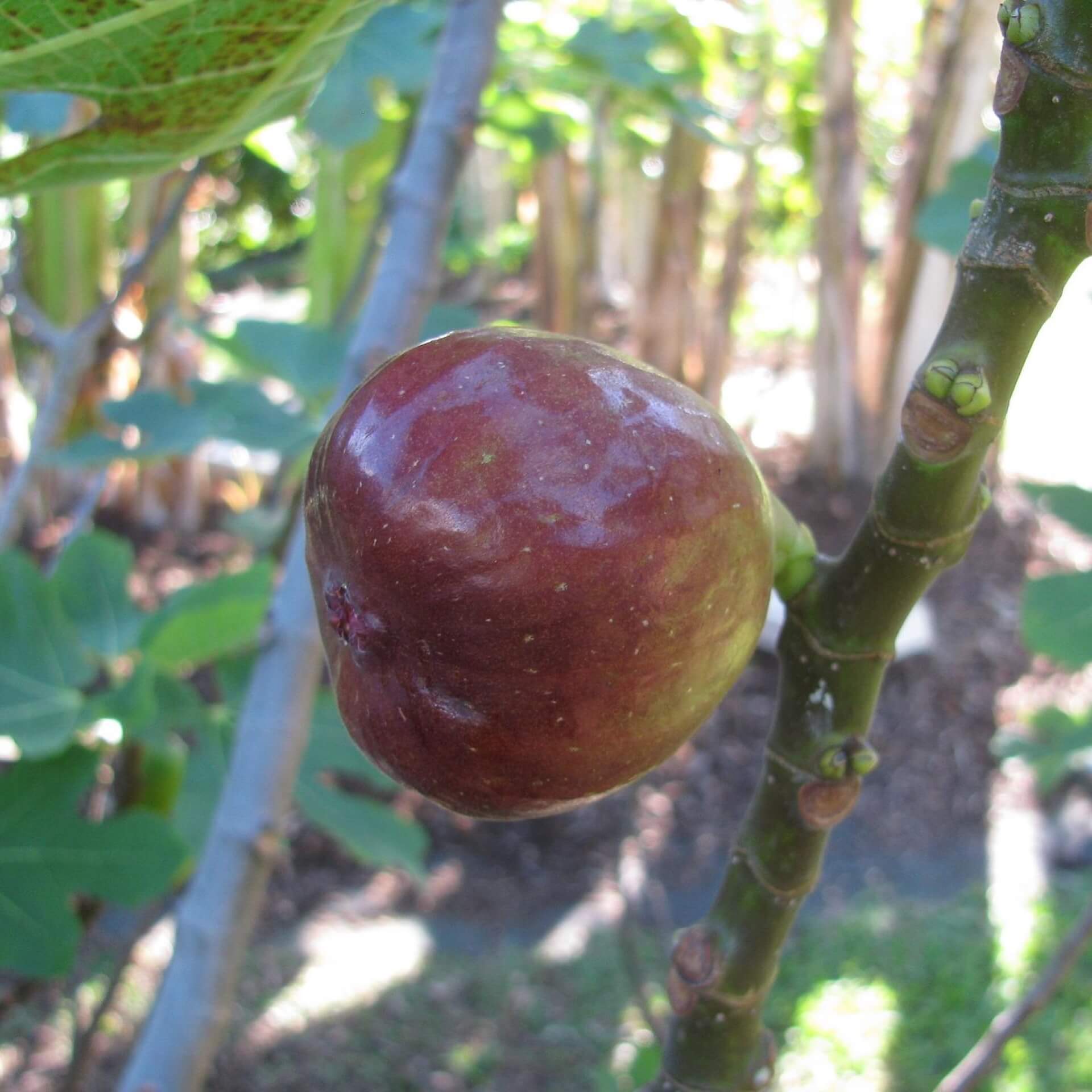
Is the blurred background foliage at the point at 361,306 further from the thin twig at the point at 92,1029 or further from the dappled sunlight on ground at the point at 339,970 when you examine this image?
the dappled sunlight on ground at the point at 339,970

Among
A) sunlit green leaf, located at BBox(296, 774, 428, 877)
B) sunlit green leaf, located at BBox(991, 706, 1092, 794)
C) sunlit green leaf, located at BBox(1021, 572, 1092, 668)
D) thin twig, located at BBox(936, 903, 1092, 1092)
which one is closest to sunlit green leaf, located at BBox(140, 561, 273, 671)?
sunlit green leaf, located at BBox(296, 774, 428, 877)

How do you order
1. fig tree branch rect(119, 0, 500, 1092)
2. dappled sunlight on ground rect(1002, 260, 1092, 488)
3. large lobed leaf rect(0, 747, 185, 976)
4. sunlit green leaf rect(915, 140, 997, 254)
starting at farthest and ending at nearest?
1. dappled sunlight on ground rect(1002, 260, 1092, 488)
2. large lobed leaf rect(0, 747, 185, 976)
3. sunlit green leaf rect(915, 140, 997, 254)
4. fig tree branch rect(119, 0, 500, 1092)

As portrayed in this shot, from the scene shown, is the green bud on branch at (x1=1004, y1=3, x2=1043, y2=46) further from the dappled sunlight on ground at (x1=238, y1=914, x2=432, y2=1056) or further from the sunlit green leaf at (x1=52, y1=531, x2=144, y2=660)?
the dappled sunlight on ground at (x1=238, y1=914, x2=432, y2=1056)

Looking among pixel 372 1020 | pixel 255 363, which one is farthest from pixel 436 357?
→ pixel 372 1020

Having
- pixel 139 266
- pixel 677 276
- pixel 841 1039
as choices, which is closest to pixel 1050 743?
pixel 841 1039

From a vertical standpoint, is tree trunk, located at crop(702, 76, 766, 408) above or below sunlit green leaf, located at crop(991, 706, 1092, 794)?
below

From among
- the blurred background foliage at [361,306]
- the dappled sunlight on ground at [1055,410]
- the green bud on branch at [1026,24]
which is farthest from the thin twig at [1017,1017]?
the dappled sunlight on ground at [1055,410]

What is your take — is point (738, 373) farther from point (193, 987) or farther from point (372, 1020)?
point (193, 987)
